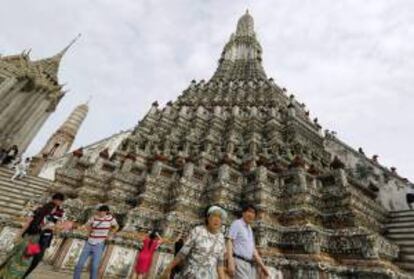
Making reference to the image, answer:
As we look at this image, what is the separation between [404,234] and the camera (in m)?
10.1

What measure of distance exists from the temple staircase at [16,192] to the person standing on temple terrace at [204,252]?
10.1 metres

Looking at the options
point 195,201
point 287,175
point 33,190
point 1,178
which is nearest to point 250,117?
point 287,175

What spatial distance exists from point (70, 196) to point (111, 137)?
681 inches

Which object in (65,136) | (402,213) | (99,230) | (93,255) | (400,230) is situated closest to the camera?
(93,255)

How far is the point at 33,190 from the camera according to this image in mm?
12789

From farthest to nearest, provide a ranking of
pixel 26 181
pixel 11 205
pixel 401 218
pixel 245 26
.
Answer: pixel 245 26 → pixel 26 181 → pixel 401 218 → pixel 11 205

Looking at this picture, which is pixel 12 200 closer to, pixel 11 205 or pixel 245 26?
pixel 11 205

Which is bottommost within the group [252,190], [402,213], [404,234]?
[404,234]

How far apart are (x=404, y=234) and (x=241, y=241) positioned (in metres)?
10.1

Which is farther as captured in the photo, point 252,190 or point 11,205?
point 252,190

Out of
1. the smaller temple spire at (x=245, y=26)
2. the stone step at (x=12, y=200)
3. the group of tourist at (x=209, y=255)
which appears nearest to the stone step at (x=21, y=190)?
the stone step at (x=12, y=200)

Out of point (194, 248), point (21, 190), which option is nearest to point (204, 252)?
point (194, 248)

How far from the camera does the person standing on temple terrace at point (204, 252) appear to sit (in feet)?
9.48

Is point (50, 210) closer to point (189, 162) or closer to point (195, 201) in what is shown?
point (195, 201)
